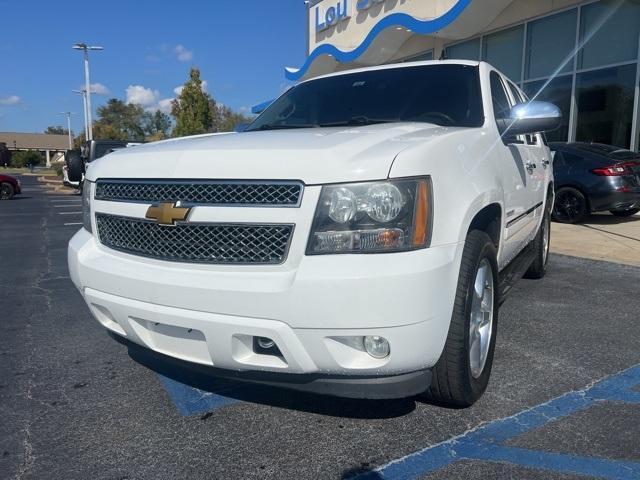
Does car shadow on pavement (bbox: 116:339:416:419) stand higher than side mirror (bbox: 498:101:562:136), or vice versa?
side mirror (bbox: 498:101:562:136)

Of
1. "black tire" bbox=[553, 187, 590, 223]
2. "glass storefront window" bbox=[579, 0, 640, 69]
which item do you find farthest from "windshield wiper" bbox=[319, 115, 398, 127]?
"glass storefront window" bbox=[579, 0, 640, 69]

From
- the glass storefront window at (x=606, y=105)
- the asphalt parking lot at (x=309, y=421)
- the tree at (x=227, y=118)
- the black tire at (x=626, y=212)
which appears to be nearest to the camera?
the asphalt parking lot at (x=309, y=421)

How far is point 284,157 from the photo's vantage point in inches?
88.3

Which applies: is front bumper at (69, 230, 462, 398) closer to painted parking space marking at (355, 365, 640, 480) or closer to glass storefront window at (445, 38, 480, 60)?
painted parking space marking at (355, 365, 640, 480)

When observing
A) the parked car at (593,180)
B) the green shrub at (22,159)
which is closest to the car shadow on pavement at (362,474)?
the parked car at (593,180)

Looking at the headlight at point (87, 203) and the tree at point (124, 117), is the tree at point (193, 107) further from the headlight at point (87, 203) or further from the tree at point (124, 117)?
the tree at point (124, 117)

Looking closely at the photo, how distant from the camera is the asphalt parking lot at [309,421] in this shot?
2307 millimetres

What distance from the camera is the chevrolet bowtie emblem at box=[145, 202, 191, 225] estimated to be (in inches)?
92.7

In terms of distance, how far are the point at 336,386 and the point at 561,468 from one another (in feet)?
3.26

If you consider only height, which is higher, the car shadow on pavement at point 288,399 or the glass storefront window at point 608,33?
the glass storefront window at point 608,33

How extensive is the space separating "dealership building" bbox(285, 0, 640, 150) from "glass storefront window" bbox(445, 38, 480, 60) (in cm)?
3

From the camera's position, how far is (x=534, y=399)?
290cm

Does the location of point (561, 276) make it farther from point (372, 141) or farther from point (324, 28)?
point (324, 28)

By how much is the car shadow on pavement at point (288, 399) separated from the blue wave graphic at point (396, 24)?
1270cm
